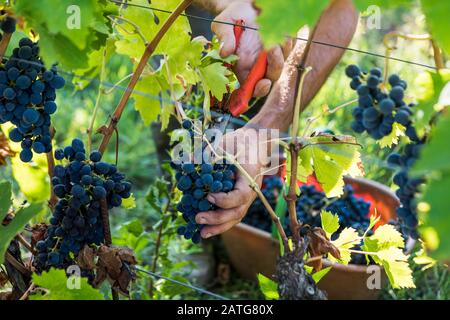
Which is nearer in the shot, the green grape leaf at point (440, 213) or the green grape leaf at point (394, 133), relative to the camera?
the green grape leaf at point (440, 213)

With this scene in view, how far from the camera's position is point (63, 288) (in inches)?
36.0

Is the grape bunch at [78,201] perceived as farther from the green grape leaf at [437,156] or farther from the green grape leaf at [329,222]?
the green grape leaf at [437,156]

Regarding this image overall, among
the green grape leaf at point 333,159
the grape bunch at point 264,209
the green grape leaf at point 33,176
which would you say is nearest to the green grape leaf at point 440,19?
the green grape leaf at point 333,159

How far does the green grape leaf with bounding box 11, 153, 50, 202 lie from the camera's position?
1.48m

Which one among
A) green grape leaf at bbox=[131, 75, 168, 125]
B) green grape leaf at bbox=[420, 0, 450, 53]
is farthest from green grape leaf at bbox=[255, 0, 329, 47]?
green grape leaf at bbox=[131, 75, 168, 125]

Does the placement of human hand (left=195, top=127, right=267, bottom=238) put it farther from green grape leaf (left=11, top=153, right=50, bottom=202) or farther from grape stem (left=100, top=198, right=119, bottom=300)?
green grape leaf (left=11, top=153, right=50, bottom=202)

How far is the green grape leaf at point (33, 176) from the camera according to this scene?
148 cm

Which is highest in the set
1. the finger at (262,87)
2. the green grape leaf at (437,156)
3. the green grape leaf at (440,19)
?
the green grape leaf at (440,19)

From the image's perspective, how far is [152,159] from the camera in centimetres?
299

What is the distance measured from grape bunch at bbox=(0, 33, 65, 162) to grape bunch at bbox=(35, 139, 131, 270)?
7 centimetres

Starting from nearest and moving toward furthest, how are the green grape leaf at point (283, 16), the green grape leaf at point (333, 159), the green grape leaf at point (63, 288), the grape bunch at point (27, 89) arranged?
the green grape leaf at point (283, 16) → the green grape leaf at point (63, 288) → the grape bunch at point (27, 89) → the green grape leaf at point (333, 159)

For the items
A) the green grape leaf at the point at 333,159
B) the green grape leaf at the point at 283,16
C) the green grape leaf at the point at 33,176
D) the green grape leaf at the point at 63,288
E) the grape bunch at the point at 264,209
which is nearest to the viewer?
the green grape leaf at the point at 283,16

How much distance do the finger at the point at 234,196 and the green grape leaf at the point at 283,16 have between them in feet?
1.54
